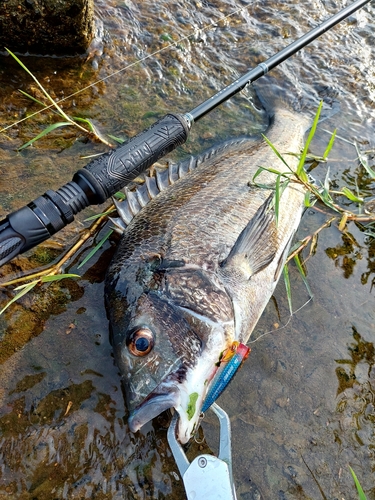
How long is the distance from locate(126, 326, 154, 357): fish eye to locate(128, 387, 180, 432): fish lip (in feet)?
0.82

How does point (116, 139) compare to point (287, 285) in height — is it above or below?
above

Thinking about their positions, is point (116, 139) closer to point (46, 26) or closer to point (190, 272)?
point (46, 26)

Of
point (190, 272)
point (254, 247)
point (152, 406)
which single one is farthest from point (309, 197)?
point (152, 406)

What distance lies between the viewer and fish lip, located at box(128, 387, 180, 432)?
2.20 meters

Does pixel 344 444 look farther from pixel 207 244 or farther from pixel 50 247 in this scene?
pixel 50 247

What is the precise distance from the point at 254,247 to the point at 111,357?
1.23 m

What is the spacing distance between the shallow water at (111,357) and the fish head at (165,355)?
12.4 inches

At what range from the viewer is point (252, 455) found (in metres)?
2.48

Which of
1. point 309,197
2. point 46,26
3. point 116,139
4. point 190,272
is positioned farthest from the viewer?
point 46,26

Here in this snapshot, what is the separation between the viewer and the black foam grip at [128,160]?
2521 millimetres

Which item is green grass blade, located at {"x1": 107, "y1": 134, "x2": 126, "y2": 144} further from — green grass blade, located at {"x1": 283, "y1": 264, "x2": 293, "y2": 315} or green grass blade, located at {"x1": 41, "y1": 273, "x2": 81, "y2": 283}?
green grass blade, located at {"x1": 283, "y1": 264, "x2": 293, "y2": 315}

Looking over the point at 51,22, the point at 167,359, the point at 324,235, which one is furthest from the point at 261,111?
the point at 167,359

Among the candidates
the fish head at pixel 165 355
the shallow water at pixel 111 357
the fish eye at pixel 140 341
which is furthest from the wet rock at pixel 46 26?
the fish eye at pixel 140 341

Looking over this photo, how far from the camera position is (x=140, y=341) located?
7.73 ft
